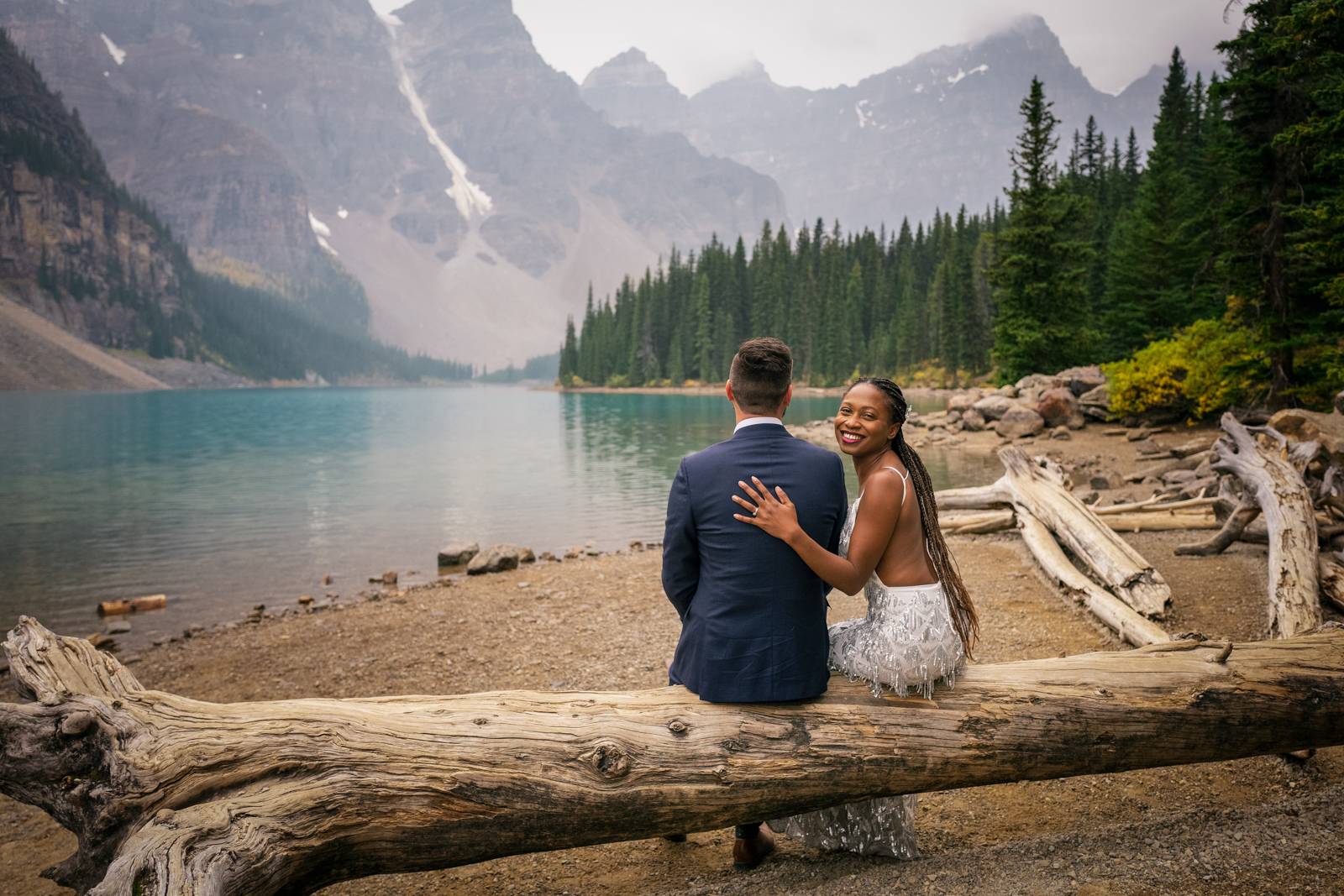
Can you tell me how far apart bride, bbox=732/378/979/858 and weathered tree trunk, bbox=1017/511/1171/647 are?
2996 mm

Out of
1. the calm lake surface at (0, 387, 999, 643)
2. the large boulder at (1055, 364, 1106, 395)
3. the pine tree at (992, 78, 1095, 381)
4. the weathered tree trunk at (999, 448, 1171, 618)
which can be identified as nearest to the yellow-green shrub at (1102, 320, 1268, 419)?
the large boulder at (1055, 364, 1106, 395)

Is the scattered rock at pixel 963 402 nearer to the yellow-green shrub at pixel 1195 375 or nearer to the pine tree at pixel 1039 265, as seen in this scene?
the pine tree at pixel 1039 265

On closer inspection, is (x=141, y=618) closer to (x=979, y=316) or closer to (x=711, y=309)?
(x=979, y=316)

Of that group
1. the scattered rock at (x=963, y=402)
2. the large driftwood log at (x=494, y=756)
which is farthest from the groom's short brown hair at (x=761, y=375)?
the scattered rock at (x=963, y=402)

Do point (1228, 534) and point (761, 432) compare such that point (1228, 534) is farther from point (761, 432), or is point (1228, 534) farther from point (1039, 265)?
point (1039, 265)

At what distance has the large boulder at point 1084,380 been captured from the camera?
96.5 feet

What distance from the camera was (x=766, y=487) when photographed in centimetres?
346

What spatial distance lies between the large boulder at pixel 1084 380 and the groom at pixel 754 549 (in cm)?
3011

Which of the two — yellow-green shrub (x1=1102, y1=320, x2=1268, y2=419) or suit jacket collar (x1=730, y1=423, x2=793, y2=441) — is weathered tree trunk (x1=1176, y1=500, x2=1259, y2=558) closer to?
suit jacket collar (x1=730, y1=423, x2=793, y2=441)

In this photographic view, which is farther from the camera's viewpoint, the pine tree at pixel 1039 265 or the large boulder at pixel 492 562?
the pine tree at pixel 1039 265

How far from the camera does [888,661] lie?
3.71 metres

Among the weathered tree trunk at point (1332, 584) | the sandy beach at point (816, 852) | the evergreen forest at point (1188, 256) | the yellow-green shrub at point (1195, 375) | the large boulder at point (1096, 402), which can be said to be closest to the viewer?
the sandy beach at point (816, 852)

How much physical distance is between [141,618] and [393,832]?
37.3 ft

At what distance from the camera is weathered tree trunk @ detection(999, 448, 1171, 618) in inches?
314
